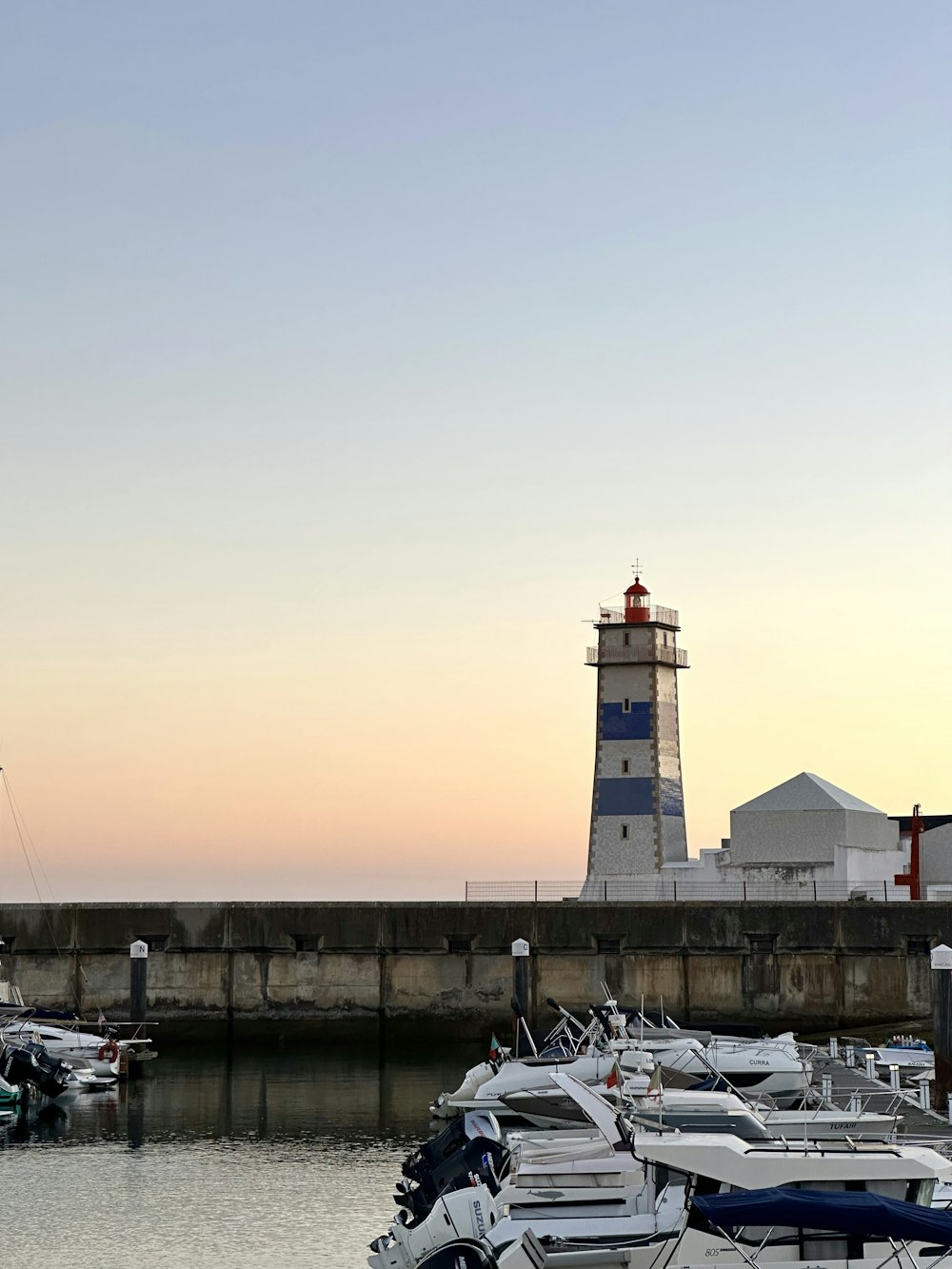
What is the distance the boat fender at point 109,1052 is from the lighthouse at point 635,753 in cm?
1985

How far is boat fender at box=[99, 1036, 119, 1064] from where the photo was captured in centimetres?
3600

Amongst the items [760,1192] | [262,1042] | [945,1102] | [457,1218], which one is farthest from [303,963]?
[760,1192]

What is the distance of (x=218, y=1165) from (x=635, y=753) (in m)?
28.5

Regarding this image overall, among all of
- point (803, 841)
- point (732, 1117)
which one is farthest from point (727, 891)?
point (732, 1117)

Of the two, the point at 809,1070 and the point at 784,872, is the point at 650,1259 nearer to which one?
the point at 809,1070

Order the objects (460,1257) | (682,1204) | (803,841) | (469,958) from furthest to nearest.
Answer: (803,841)
(469,958)
(460,1257)
(682,1204)

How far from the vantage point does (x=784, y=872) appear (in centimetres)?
5097

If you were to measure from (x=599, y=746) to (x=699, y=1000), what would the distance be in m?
13.0

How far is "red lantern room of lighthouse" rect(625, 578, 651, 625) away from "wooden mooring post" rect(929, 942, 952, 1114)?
2309 centimetres

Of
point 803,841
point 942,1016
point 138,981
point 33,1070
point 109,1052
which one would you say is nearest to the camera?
point 942,1016

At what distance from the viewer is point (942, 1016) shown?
31609 millimetres

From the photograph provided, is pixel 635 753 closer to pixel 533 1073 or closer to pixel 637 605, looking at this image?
pixel 637 605

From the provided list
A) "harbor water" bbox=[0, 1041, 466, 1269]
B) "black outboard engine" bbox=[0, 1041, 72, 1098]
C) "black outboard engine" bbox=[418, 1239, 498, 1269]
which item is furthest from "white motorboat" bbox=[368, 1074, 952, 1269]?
"black outboard engine" bbox=[0, 1041, 72, 1098]

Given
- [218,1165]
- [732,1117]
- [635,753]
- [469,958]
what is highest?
[635,753]
